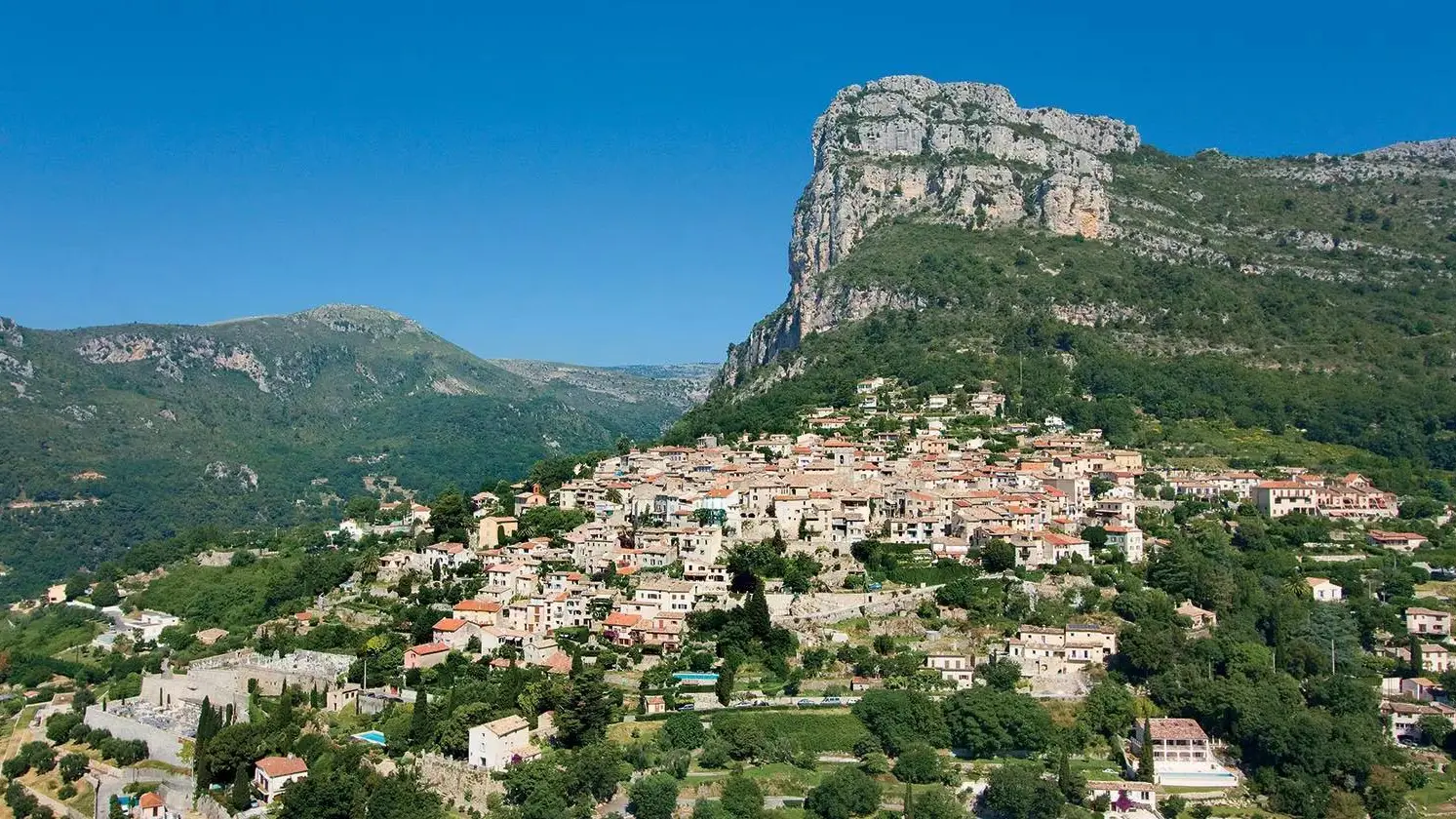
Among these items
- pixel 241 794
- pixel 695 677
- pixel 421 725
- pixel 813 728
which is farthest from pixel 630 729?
pixel 241 794

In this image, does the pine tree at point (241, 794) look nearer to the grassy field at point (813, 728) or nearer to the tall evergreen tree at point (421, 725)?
the tall evergreen tree at point (421, 725)

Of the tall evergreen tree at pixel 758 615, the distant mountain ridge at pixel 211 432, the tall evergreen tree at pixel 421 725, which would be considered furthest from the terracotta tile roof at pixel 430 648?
the distant mountain ridge at pixel 211 432

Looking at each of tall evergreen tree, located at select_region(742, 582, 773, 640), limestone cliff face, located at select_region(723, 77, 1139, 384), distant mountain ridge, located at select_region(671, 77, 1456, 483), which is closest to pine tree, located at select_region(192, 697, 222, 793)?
tall evergreen tree, located at select_region(742, 582, 773, 640)

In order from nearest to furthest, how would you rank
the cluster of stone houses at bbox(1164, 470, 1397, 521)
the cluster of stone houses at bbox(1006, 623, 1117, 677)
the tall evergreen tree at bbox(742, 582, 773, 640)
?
the cluster of stone houses at bbox(1006, 623, 1117, 677) < the tall evergreen tree at bbox(742, 582, 773, 640) < the cluster of stone houses at bbox(1164, 470, 1397, 521)

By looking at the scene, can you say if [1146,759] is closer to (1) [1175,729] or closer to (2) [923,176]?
(1) [1175,729]

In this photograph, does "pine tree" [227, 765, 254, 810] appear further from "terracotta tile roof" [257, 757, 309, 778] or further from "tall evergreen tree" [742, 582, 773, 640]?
"tall evergreen tree" [742, 582, 773, 640]
